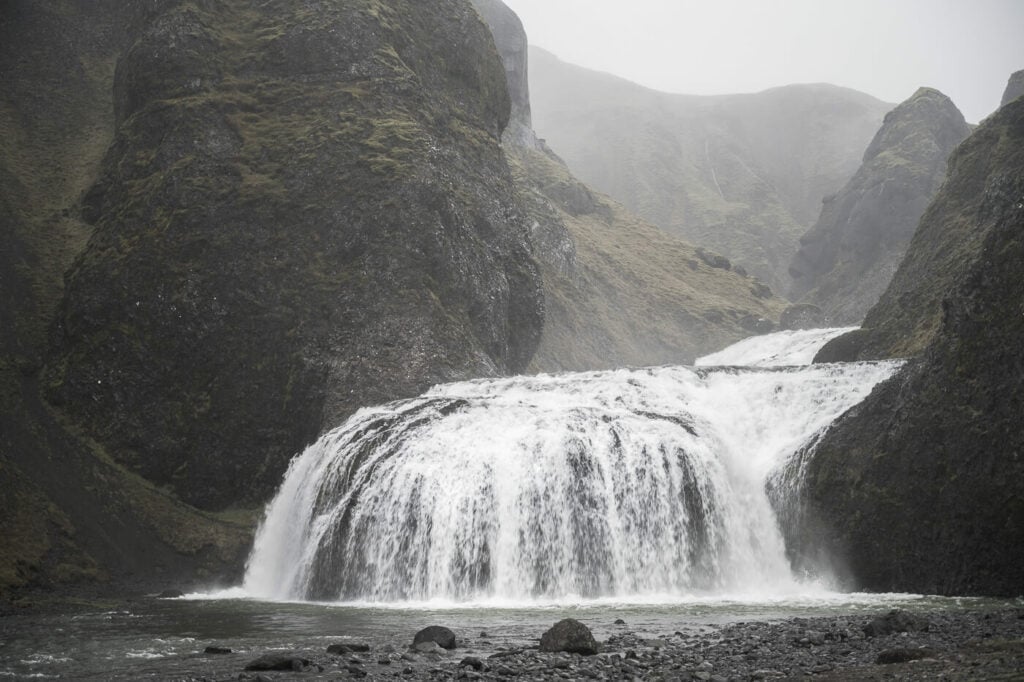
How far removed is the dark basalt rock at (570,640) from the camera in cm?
1406

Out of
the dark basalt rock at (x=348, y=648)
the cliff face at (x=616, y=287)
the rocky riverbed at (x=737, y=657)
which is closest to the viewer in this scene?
the rocky riverbed at (x=737, y=657)

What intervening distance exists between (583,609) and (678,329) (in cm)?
7910

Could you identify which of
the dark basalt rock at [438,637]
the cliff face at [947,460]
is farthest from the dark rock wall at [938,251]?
the dark basalt rock at [438,637]

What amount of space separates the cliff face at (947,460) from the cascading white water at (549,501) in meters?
2.46

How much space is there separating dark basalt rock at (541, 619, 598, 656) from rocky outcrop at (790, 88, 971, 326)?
104 m

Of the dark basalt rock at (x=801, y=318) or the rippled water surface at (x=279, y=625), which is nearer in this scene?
the rippled water surface at (x=279, y=625)

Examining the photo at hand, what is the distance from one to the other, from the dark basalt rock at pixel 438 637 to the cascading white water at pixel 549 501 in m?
10.5

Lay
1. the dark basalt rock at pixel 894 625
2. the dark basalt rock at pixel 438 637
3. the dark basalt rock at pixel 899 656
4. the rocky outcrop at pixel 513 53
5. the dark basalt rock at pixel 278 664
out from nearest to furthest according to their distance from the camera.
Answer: the dark basalt rock at pixel 899 656, the dark basalt rock at pixel 278 664, the dark basalt rock at pixel 894 625, the dark basalt rock at pixel 438 637, the rocky outcrop at pixel 513 53

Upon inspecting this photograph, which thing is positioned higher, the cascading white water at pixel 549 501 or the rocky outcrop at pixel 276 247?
the rocky outcrop at pixel 276 247

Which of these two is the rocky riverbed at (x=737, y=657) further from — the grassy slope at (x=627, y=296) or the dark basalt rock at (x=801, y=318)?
the dark basalt rock at (x=801, y=318)

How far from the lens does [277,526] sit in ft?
115

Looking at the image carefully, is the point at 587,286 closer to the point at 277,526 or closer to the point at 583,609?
the point at 277,526

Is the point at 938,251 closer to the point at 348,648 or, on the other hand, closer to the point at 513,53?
the point at 348,648

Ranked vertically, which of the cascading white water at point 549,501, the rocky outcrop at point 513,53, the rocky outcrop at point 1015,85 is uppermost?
the rocky outcrop at point 513,53
